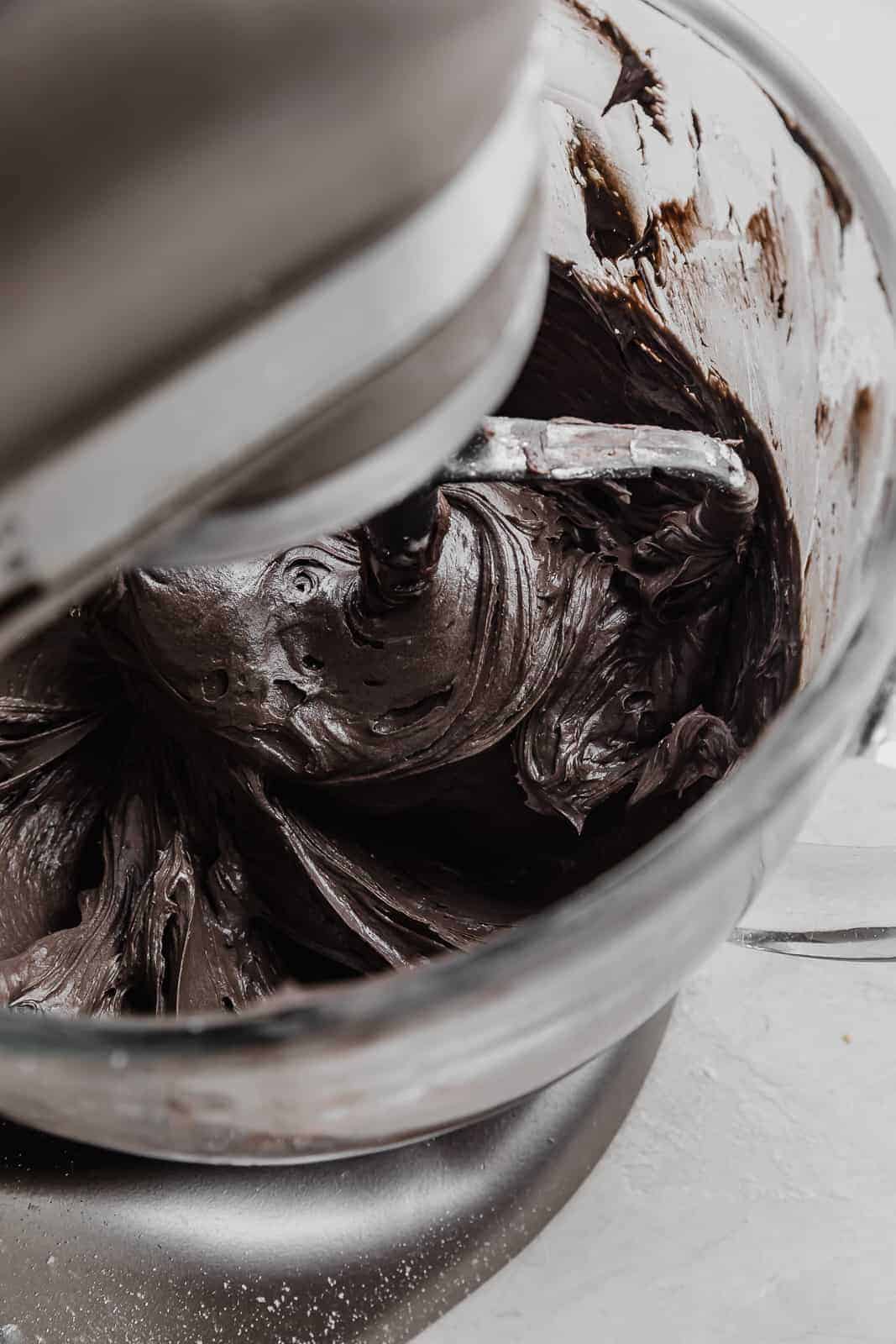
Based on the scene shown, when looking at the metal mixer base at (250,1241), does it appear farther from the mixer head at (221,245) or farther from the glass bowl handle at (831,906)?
the mixer head at (221,245)

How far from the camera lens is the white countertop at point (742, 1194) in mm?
732

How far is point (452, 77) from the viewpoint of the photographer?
0.29m

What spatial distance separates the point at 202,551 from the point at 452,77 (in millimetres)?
134

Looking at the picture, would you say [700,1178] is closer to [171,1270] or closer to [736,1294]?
[736,1294]

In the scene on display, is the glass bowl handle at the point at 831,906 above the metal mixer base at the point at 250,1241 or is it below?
above

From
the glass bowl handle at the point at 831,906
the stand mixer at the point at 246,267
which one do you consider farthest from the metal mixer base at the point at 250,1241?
the stand mixer at the point at 246,267

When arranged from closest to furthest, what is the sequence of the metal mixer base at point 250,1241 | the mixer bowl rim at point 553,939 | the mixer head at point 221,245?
the mixer head at point 221,245 → the mixer bowl rim at point 553,939 → the metal mixer base at point 250,1241

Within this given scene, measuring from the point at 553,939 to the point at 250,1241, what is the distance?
1.26ft

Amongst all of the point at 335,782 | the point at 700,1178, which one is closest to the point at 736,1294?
the point at 700,1178

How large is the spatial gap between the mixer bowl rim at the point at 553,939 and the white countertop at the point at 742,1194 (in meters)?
0.27

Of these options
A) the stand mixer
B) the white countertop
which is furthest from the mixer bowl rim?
the white countertop

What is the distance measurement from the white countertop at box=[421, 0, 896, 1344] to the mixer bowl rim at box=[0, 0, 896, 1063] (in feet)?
0.88

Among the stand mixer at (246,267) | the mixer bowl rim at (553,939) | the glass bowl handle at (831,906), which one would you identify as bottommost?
the glass bowl handle at (831,906)

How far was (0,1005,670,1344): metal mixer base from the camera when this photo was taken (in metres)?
0.69
